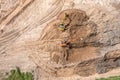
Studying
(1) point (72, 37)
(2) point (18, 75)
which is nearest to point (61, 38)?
(1) point (72, 37)

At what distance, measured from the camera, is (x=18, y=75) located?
59.4 ft

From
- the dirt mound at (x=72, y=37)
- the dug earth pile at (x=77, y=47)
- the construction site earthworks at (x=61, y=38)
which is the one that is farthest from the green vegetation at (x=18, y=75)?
the dirt mound at (x=72, y=37)

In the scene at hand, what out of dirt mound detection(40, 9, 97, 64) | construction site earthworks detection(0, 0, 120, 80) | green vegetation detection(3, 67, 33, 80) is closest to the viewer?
green vegetation detection(3, 67, 33, 80)

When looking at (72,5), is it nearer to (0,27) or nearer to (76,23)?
(76,23)

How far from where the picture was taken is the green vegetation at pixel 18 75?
18.1m

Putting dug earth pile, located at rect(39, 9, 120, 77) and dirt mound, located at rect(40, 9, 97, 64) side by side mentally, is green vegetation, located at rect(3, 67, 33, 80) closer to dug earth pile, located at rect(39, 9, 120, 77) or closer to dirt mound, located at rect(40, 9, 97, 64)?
dug earth pile, located at rect(39, 9, 120, 77)

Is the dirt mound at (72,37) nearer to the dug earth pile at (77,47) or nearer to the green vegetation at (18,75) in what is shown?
the dug earth pile at (77,47)

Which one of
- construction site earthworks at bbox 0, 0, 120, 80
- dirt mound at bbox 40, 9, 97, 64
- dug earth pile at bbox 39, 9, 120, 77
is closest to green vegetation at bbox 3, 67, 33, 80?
construction site earthworks at bbox 0, 0, 120, 80

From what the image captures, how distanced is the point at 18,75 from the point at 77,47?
3.83m

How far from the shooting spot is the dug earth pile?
18.5 metres

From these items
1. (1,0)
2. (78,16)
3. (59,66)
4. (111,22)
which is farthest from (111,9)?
(1,0)

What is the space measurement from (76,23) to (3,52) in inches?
183

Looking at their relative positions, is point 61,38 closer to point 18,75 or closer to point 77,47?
point 77,47

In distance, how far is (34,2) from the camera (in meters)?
19.6
